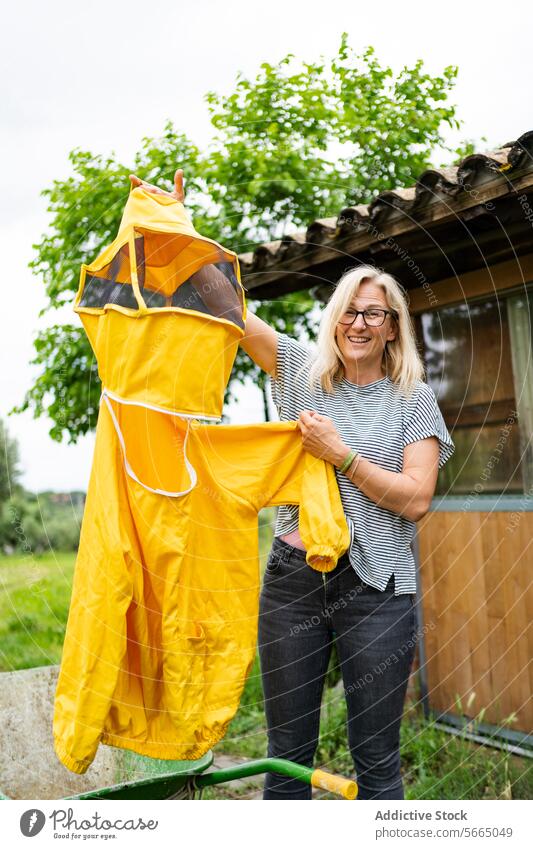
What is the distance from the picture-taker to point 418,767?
3262 millimetres

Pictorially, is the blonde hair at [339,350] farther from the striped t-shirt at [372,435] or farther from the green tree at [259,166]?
the green tree at [259,166]

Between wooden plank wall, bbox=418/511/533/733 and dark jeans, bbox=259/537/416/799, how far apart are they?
4.51ft

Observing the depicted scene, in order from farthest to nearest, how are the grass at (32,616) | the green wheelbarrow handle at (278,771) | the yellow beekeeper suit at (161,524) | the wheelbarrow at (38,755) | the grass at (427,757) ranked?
the grass at (32,616), the grass at (427,757), the wheelbarrow at (38,755), the yellow beekeeper suit at (161,524), the green wheelbarrow handle at (278,771)

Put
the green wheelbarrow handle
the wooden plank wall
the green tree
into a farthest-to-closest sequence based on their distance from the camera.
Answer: the green tree
the wooden plank wall
the green wheelbarrow handle

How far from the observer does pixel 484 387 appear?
3.64m

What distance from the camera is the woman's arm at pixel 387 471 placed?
6.58 ft

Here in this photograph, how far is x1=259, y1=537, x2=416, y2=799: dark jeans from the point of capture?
2055 mm

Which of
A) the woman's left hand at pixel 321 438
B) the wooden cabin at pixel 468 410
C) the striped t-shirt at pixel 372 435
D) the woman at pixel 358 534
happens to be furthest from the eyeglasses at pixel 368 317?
the wooden cabin at pixel 468 410

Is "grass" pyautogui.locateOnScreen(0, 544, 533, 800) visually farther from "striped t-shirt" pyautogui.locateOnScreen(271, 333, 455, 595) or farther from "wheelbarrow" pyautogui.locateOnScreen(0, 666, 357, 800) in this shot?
"striped t-shirt" pyautogui.locateOnScreen(271, 333, 455, 595)

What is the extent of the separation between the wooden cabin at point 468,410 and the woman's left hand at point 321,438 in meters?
1.14

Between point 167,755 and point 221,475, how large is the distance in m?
0.71
